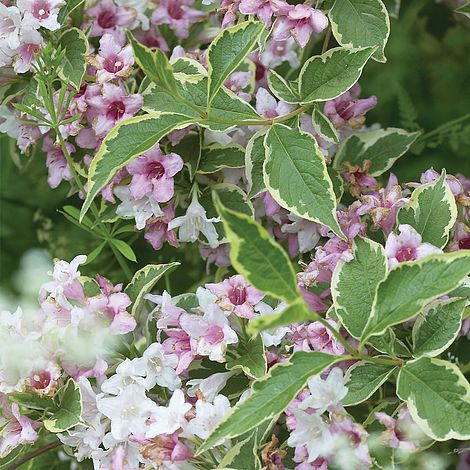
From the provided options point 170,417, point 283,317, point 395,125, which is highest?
point 283,317

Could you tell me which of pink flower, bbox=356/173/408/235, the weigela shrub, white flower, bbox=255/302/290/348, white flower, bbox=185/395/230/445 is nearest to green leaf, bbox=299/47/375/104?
the weigela shrub

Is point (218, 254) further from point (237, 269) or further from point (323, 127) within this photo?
point (237, 269)

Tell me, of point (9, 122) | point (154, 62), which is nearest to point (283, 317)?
point (154, 62)

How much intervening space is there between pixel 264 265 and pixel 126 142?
0.25m

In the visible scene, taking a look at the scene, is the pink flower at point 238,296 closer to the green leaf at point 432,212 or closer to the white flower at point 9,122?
the green leaf at point 432,212

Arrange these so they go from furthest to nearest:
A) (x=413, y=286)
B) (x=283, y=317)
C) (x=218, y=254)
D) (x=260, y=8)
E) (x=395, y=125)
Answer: (x=395, y=125) → (x=218, y=254) → (x=260, y=8) → (x=413, y=286) → (x=283, y=317)

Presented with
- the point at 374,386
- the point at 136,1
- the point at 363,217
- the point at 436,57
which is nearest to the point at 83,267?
the point at 136,1

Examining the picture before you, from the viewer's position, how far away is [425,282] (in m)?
0.68

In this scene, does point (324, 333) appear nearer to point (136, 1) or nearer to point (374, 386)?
point (374, 386)

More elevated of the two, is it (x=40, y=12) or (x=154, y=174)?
(x=40, y=12)

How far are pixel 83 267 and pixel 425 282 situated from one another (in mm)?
676

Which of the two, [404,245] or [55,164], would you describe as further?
[55,164]

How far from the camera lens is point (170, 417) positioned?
2.48 feet

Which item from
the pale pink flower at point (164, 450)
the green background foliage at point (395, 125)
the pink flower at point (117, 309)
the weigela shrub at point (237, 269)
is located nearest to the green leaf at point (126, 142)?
the weigela shrub at point (237, 269)
